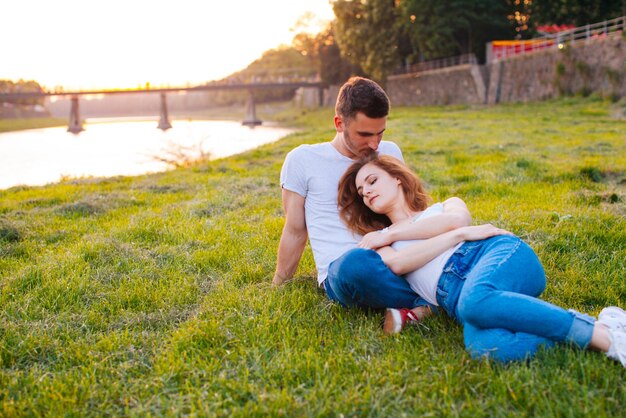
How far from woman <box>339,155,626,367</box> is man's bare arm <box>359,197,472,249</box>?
0.4 inches

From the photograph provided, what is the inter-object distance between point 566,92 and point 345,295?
23.9 meters

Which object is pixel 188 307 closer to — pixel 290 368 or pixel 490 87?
pixel 290 368

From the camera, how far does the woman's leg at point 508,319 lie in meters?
2.37

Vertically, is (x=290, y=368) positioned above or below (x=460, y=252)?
below

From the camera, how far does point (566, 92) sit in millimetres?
23688

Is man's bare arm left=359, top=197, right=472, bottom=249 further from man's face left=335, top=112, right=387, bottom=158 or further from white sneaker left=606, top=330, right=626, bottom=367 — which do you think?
white sneaker left=606, top=330, right=626, bottom=367

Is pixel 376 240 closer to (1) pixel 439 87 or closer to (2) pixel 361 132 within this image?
(2) pixel 361 132

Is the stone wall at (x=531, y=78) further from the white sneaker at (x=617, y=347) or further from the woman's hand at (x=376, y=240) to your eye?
the white sneaker at (x=617, y=347)

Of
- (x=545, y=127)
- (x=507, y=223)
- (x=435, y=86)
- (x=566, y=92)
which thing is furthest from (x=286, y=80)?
(x=507, y=223)

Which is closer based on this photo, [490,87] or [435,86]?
[490,87]

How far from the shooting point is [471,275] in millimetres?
2650

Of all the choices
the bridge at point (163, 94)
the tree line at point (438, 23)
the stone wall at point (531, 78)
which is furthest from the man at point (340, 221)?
the bridge at point (163, 94)

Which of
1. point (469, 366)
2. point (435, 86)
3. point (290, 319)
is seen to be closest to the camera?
point (469, 366)

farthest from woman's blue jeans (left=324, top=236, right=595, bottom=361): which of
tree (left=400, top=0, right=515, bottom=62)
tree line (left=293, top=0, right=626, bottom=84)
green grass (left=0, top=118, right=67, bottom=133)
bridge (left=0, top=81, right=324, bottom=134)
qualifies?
green grass (left=0, top=118, right=67, bottom=133)
